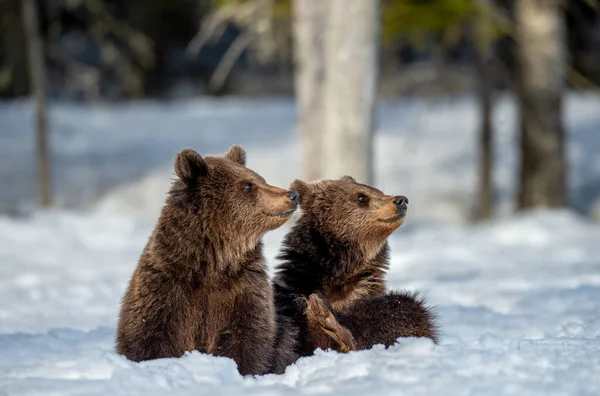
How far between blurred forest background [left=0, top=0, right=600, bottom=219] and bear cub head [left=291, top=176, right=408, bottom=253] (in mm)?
5861

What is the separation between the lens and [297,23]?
14250mm

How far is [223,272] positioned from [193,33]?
2834 centimetres

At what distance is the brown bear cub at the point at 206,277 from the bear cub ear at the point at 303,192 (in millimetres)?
798

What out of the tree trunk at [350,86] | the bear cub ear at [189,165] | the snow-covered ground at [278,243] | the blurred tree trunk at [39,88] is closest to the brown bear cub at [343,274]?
the snow-covered ground at [278,243]

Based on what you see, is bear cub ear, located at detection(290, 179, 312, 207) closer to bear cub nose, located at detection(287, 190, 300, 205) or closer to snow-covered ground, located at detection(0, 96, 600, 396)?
bear cub nose, located at detection(287, 190, 300, 205)

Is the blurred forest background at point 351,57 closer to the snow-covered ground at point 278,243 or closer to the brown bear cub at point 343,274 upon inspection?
the snow-covered ground at point 278,243

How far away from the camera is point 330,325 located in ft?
16.5

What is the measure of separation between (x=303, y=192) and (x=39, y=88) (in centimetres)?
1370

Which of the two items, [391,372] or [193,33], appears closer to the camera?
[391,372]

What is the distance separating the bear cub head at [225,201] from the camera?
16.6 feet

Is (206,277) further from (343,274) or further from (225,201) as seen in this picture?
(343,274)

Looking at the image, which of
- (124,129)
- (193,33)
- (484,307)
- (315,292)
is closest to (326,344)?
(315,292)

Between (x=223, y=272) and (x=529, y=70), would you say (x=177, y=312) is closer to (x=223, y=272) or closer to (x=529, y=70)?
(x=223, y=272)

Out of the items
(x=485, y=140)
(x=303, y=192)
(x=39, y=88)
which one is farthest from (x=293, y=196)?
(x=485, y=140)
